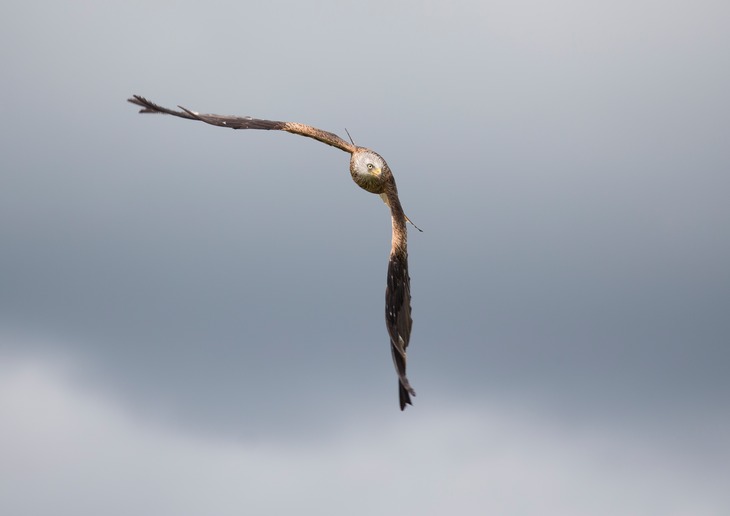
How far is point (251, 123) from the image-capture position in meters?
47.3

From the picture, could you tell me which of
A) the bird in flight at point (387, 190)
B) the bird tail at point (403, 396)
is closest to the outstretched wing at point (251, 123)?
the bird in flight at point (387, 190)

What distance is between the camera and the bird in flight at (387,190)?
40656 millimetres

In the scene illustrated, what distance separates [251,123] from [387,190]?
631 cm

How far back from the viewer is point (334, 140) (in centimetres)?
4584

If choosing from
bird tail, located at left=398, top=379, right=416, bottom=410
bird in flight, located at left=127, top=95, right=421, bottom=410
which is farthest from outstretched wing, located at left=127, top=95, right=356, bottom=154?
bird tail, located at left=398, top=379, right=416, bottom=410

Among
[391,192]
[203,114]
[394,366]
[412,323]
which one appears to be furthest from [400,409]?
[203,114]

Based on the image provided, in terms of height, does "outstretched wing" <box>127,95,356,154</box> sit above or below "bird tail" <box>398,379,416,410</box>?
above

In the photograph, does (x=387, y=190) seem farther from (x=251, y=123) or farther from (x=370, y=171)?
(x=251, y=123)

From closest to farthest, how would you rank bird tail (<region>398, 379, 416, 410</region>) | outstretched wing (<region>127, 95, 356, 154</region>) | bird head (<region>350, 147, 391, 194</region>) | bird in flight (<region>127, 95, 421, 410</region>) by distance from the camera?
bird tail (<region>398, 379, 416, 410</region>), bird in flight (<region>127, 95, 421, 410</region>), bird head (<region>350, 147, 391, 194</region>), outstretched wing (<region>127, 95, 356, 154</region>)

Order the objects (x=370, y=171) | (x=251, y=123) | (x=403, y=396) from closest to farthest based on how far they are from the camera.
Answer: (x=403, y=396) < (x=370, y=171) < (x=251, y=123)

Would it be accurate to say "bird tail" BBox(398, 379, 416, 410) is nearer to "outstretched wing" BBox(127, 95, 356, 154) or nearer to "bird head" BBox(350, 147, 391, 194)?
"bird head" BBox(350, 147, 391, 194)

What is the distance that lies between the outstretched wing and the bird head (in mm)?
989

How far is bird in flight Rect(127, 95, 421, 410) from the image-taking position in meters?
40.7

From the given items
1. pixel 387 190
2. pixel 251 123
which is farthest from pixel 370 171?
pixel 251 123
